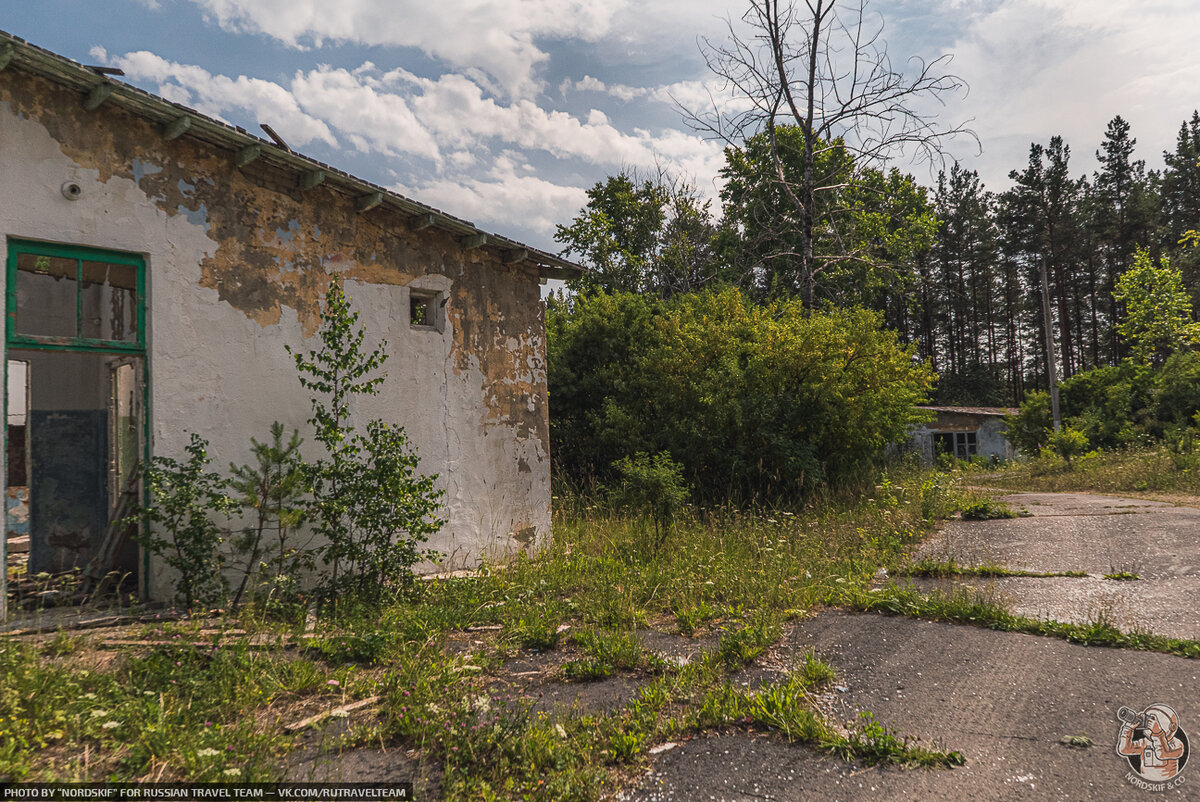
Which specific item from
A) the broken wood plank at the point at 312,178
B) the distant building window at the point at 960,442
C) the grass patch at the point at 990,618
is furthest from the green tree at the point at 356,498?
the distant building window at the point at 960,442

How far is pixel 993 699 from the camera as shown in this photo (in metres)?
3.81

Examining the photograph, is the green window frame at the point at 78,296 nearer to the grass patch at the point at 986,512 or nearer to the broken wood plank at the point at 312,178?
the broken wood plank at the point at 312,178

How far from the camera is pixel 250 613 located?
4852 millimetres

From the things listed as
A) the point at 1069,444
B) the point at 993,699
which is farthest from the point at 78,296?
the point at 1069,444

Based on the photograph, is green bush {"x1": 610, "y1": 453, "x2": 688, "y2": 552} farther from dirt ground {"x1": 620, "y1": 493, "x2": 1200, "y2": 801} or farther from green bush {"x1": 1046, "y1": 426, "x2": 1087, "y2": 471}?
green bush {"x1": 1046, "y1": 426, "x2": 1087, "y2": 471}

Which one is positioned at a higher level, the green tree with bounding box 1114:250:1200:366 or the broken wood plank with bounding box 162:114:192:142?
the green tree with bounding box 1114:250:1200:366

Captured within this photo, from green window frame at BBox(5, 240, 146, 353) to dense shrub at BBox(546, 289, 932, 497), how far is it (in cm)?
790

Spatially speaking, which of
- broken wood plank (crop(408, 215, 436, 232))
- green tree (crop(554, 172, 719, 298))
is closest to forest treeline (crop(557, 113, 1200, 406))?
green tree (crop(554, 172, 719, 298))

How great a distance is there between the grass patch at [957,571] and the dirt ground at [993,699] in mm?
177

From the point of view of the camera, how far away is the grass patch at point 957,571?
6.39 meters

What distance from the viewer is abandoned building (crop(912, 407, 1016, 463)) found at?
84.3ft

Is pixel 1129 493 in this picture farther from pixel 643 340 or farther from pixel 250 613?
pixel 250 613

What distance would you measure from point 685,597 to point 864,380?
6596 mm

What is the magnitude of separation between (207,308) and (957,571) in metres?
7.43
